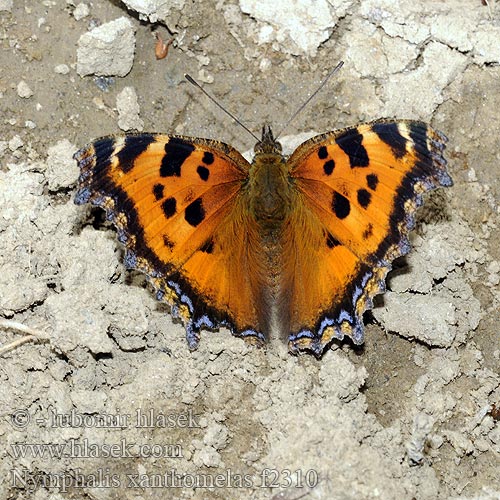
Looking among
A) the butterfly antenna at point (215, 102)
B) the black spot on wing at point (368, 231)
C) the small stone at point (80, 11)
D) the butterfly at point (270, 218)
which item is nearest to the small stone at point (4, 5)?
the small stone at point (80, 11)

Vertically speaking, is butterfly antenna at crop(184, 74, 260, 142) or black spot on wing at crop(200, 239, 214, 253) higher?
butterfly antenna at crop(184, 74, 260, 142)

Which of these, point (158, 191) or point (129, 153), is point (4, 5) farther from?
point (158, 191)

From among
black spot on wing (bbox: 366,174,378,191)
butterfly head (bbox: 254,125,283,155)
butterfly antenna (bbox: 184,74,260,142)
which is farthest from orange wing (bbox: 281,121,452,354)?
butterfly antenna (bbox: 184,74,260,142)

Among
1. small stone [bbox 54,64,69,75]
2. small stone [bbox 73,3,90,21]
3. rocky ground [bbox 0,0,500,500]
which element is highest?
small stone [bbox 73,3,90,21]

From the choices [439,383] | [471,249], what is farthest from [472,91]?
[439,383]

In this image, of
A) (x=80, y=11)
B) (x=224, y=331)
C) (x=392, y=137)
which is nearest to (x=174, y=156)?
(x=224, y=331)

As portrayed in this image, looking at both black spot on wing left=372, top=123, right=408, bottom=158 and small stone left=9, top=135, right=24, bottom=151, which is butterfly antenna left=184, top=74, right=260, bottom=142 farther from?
small stone left=9, top=135, right=24, bottom=151

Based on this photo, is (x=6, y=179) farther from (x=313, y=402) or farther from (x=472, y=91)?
(x=472, y=91)

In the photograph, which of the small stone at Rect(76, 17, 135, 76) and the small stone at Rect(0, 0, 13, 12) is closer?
the small stone at Rect(76, 17, 135, 76)
